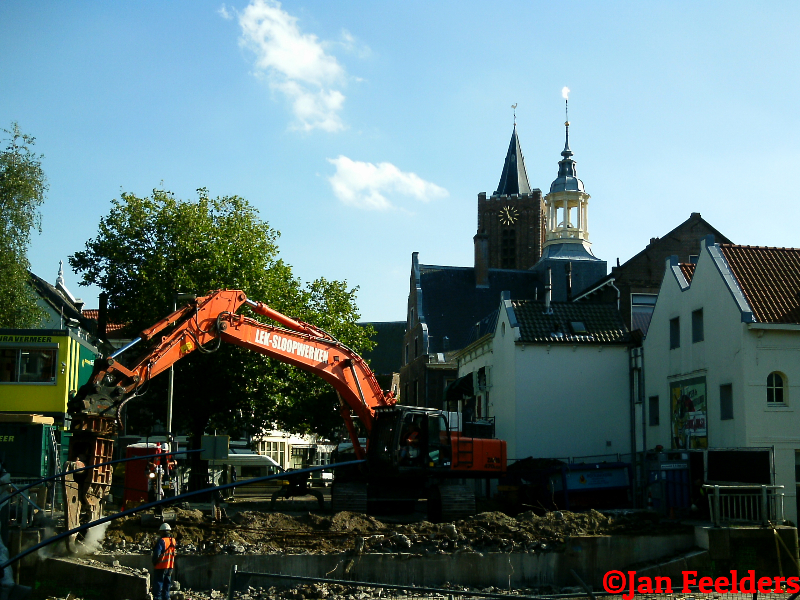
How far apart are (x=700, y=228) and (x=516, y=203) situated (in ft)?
123

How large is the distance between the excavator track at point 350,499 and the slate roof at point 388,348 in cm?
6760

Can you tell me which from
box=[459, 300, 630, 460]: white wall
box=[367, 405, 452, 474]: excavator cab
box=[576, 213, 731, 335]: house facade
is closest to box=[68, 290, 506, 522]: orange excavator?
box=[367, 405, 452, 474]: excavator cab

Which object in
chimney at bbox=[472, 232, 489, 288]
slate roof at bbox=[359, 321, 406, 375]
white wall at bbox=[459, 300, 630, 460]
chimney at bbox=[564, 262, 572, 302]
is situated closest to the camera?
white wall at bbox=[459, 300, 630, 460]

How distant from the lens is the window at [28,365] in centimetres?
2411

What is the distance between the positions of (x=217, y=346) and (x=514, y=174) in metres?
64.7

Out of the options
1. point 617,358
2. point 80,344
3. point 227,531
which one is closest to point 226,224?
point 80,344

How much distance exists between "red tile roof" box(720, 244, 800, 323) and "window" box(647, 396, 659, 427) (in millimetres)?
5952

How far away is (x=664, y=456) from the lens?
25.6 metres

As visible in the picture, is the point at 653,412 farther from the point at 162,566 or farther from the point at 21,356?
the point at 21,356

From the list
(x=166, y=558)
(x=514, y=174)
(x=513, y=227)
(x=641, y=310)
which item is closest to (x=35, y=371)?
(x=166, y=558)

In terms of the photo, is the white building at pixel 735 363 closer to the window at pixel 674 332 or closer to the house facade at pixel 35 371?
the window at pixel 674 332

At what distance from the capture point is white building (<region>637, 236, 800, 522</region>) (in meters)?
22.3

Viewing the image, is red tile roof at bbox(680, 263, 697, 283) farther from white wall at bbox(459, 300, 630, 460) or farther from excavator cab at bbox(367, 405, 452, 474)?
excavator cab at bbox(367, 405, 452, 474)

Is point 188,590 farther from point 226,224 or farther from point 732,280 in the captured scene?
point 226,224
